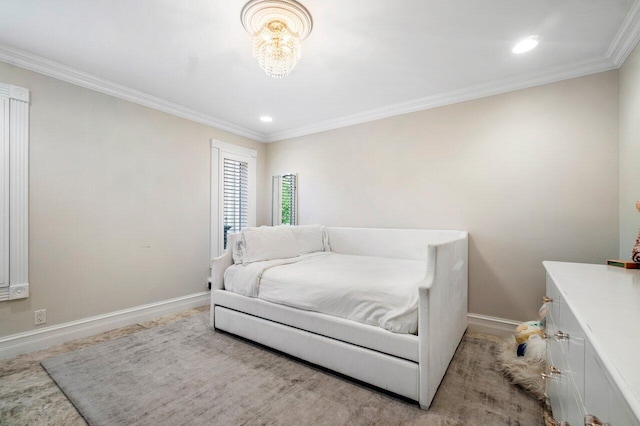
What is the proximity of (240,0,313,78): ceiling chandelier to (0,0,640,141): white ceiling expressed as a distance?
0.27 ft

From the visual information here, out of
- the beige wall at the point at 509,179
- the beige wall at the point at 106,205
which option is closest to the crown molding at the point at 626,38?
the beige wall at the point at 509,179

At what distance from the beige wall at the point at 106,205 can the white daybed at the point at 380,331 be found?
3.22 ft

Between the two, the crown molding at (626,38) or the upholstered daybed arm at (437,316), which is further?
the crown molding at (626,38)

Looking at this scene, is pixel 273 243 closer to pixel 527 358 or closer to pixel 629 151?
pixel 527 358

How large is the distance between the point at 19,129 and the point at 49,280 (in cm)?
128

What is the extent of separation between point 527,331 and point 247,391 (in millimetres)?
2113

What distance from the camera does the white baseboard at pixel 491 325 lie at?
261 centimetres

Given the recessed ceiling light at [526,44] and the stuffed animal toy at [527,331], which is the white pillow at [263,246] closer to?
the stuffed animal toy at [527,331]

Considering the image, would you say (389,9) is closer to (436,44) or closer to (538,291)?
(436,44)

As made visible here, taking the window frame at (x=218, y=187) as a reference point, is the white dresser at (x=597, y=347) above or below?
below

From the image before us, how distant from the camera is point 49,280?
2391 mm

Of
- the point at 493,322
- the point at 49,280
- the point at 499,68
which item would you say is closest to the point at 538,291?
the point at 493,322

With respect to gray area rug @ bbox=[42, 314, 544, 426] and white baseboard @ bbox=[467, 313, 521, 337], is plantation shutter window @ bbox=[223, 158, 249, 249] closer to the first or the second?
gray area rug @ bbox=[42, 314, 544, 426]

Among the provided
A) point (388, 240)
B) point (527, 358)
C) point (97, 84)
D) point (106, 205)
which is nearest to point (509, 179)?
point (388, 240)
